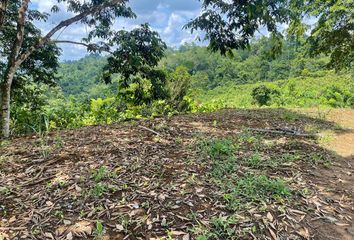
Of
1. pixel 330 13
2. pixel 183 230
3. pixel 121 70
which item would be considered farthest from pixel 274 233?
pixel 330 13

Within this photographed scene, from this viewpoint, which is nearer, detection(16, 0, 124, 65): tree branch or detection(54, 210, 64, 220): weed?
detection(54, 210, 64, 220): weed

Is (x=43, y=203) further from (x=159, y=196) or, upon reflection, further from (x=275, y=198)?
(x=275, y=198)

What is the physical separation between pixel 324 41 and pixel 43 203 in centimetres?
730

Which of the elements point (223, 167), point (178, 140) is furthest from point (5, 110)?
point (223, 167)

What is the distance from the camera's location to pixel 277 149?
3.81 m

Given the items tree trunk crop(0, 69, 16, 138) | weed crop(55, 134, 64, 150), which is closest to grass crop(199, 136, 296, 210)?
weed crop(55, 134, 64, 150)

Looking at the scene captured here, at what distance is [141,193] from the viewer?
2.49 meters

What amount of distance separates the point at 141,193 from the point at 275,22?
148 inches

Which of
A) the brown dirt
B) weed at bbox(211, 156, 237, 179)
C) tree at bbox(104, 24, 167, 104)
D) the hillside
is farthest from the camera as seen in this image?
the hillside

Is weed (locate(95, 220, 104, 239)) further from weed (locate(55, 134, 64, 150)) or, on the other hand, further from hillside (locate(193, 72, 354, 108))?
hillside (locate(193, 72, 354, 108))

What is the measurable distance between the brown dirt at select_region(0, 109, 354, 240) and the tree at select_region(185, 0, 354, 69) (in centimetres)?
213

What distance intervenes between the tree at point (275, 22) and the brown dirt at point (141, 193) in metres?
2.13

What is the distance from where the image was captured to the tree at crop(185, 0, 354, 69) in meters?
4.85

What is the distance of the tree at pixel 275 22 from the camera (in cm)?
485
